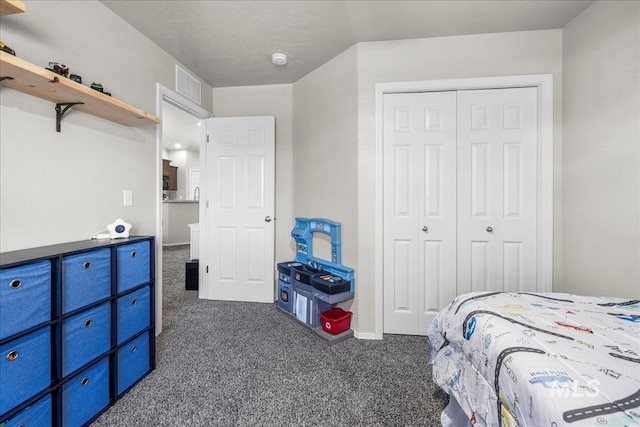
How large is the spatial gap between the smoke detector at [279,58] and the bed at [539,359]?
2.50m

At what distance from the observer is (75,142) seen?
1656 millimetres

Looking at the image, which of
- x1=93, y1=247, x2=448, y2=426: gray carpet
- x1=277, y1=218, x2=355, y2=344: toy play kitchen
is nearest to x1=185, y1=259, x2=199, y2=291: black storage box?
x1=93, y1=247, x2=448, y2=426: gray carpet

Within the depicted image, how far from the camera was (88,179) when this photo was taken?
1.74 m

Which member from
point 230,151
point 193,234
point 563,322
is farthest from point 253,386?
point 193,234

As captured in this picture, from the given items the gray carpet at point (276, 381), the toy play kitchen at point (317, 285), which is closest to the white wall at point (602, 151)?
the gray carpet at point (276, 381)

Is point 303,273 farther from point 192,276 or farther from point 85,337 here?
point 192,276

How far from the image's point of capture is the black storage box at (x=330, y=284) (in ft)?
7.25

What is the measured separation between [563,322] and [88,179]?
8.72 feet

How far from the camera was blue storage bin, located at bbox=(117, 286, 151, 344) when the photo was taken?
5.30 ft

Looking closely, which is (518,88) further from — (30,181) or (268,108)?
(30,181)

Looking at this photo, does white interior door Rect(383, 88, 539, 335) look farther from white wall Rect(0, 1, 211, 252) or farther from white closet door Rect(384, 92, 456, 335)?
white wall Rect(0, 1, 211, 252)

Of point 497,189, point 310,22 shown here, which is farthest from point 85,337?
point 497,189

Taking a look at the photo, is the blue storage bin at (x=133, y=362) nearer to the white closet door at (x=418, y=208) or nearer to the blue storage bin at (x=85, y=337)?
the blue storage bin at (x=85, y=337)

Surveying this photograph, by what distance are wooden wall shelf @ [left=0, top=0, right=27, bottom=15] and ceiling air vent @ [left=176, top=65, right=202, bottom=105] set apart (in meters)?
1.52
